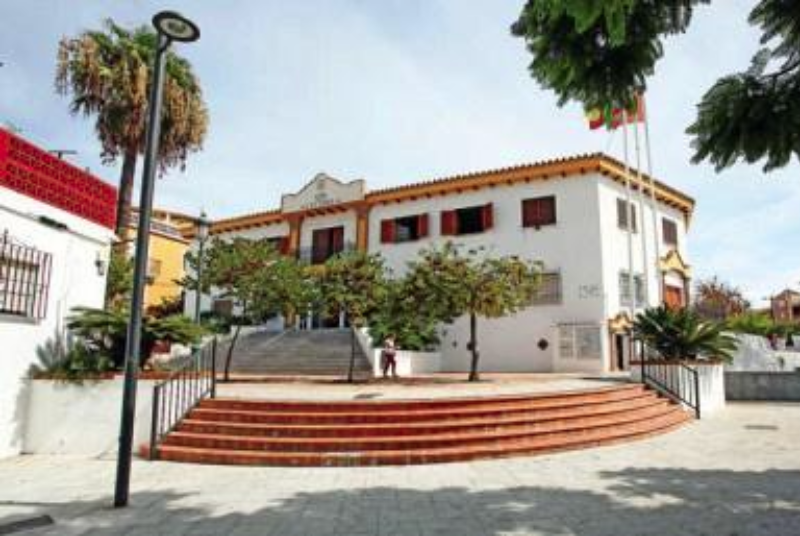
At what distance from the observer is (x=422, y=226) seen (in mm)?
24125

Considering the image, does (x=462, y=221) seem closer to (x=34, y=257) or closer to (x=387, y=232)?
(x=387, y=232)

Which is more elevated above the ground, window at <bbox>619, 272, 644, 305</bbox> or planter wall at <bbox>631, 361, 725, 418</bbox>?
window at <bbox>619, 272, 644, 305</bbox>

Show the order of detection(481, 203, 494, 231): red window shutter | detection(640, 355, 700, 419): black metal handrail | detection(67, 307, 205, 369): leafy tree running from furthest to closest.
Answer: detection(481, 203, 494, 231): red window shutter → detection(640, 355, 700, 419): black metal handrail → detection(67, 307, 205, 369): leafy tree

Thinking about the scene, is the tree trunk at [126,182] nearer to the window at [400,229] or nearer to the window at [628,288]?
the window at [400,229]

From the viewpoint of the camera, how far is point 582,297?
2038 centimetres

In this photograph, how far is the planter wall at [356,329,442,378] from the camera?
19031 mm

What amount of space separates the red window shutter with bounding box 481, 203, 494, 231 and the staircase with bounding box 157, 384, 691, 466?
12956mm

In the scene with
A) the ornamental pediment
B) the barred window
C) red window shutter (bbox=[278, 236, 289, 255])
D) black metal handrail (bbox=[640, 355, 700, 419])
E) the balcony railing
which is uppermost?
the ornamental pediment

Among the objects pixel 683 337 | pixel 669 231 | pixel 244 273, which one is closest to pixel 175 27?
pixel 244 273

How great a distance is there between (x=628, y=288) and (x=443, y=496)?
58.0 ft

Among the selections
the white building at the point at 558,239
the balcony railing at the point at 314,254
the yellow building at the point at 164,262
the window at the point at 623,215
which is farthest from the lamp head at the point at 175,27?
the yellow building at the point at 164,262

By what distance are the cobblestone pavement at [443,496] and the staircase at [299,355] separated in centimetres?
1072

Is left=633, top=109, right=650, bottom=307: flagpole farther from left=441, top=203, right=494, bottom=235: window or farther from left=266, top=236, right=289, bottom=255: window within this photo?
left=266, top=236, right=289, bottom=255: window

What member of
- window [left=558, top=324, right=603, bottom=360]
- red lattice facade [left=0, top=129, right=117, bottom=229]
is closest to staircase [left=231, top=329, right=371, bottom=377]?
window [left=558, top=324, right=603, bottom=360]
